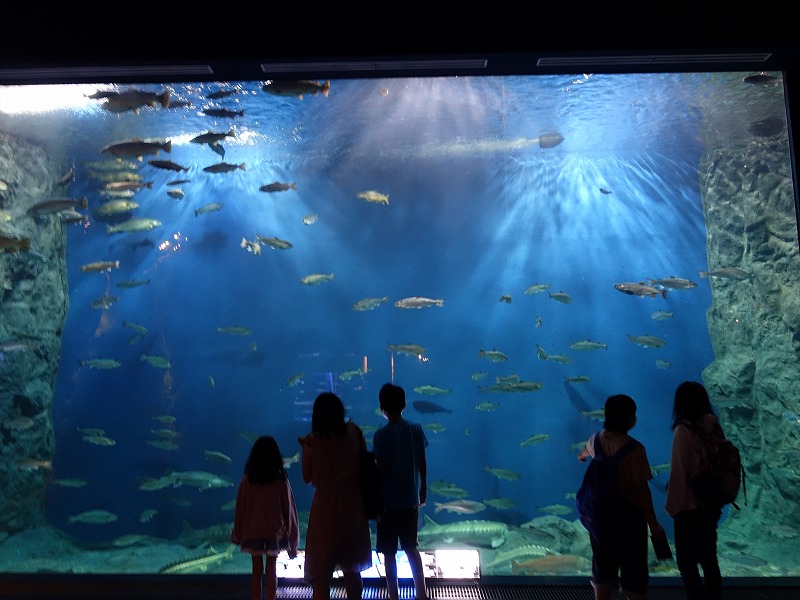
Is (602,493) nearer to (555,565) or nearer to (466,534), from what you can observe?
(555,565)

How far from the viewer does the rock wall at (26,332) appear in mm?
8281

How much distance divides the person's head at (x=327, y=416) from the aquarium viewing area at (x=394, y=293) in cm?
387

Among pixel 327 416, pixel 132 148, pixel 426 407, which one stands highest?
pixel 132 148

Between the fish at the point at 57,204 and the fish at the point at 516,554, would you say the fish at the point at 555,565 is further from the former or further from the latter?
the fish at the point at 57,204

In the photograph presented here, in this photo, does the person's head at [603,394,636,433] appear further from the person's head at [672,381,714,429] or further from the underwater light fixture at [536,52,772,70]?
the underwater light fixture at [536,52,772,70]

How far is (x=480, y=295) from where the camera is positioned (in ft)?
36.9

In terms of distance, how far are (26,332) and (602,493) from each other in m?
8.64

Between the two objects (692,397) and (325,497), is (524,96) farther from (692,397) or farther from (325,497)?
(325,497)

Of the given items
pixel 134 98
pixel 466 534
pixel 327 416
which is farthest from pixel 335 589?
pixel 134 98

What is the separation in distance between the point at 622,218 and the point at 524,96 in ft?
12.9

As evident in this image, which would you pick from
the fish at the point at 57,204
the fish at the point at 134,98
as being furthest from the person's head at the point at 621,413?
the fish at the point at 57,204

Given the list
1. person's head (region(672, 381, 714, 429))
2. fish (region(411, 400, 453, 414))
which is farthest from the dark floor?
fish (region(411, 400, 453, 414))

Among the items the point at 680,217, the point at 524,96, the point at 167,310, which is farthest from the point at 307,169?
the point at 680,217

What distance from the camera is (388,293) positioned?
36.9 ft
